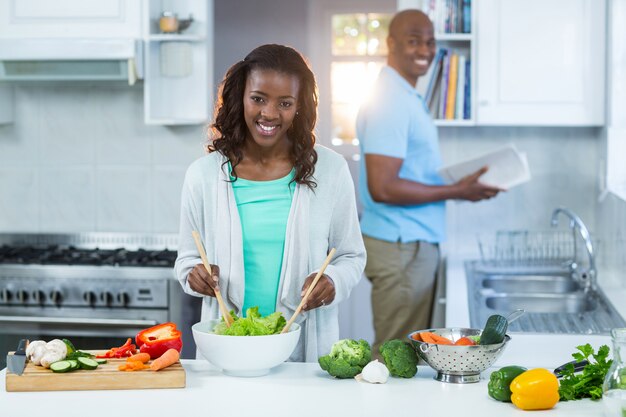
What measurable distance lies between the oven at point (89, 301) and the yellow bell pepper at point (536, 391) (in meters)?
2.17

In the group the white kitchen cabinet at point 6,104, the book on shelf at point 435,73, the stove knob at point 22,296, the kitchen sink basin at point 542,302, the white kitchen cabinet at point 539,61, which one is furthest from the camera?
the white kitchen cabinet at point 6,104

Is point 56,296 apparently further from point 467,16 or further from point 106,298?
point 467,16

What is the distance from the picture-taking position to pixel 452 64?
409cm

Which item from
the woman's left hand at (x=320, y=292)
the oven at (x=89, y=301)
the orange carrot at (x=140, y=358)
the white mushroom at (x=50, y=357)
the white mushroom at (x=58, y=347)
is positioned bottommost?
the oven at (x=89, y=301)

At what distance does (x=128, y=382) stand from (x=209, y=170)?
0.68 meters

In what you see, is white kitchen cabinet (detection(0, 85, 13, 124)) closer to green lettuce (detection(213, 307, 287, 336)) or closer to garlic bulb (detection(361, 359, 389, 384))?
green lettuce (detection(213, 307, 287, 336))

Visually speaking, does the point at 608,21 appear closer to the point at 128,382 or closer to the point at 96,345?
the point at 96,345

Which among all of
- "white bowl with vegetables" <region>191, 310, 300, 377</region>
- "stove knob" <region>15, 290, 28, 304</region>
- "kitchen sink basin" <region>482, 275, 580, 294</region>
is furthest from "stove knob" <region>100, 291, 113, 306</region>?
"white bowl with vegetables" <region>191, 310, 300, 377</region>

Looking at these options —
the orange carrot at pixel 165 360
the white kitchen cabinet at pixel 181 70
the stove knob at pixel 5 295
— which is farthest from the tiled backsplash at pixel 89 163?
the orange carrot at pixel 165 360

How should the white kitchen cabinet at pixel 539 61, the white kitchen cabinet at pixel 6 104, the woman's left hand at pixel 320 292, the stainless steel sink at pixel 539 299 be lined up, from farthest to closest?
the white kitchen cabinet at pixel 6 104, the white kitchen cabinet at pixel 539 61, the stainless steel sink at pixel 539 299, the woman's left hand at pixel 320 292

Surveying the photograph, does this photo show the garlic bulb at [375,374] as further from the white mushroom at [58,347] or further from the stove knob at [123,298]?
the stove knob at [123,298]

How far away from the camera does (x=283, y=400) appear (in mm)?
1899

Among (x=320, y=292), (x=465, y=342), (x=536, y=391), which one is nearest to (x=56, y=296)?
(x=320, y=292)

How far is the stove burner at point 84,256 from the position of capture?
3955 mm
